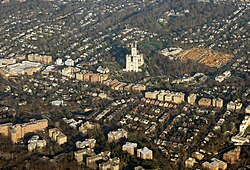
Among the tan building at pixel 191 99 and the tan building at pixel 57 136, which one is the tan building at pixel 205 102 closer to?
the tan building at pixel 191 99

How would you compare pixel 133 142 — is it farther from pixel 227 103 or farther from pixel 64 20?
pixel 64 20

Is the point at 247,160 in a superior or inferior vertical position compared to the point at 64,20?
inferior

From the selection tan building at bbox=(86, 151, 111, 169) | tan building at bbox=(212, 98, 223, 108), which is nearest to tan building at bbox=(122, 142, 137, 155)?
tan building at bbox=(86, 151, 111, 169)

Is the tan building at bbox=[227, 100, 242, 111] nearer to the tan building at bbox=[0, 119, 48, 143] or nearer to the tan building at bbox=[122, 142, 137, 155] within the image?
the tan building at bbox=[122, 142, 137, 155]

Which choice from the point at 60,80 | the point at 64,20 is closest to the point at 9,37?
the point at 64,20

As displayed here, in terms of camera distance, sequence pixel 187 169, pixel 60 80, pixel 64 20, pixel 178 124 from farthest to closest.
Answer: pixel 64 20, pixel 60 80, pixel 178 124, pixel 187 169

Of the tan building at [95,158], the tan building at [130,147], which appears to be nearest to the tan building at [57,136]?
the tan building at [95,158]
